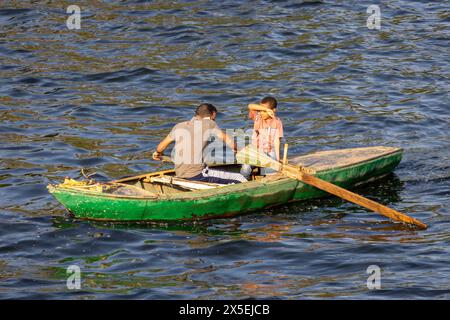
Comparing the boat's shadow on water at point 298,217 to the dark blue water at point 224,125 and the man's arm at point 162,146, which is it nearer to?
the dark blue water at point 224,125

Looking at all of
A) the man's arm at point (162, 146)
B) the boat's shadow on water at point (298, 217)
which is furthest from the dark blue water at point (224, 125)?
the man's arm at point (162, 146)

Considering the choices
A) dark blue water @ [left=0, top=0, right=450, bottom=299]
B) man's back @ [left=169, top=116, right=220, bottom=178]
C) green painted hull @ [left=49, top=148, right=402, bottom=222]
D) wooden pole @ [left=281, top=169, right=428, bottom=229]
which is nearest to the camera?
dark blue water @ [left=0, top=0, right=450, bottom=299]

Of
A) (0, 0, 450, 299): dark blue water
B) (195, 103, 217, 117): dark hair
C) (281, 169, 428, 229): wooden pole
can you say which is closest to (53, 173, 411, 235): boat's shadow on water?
(0, 0, 450, 299): dark blue water

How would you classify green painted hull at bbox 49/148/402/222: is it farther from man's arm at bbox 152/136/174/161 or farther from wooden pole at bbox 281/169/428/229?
man's arm at bbox 152/136/174/161

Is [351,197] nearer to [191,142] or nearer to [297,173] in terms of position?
[297,173]

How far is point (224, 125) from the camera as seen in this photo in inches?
729

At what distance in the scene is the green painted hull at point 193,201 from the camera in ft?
42.9

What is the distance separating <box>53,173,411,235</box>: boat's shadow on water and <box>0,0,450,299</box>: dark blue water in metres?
0.03

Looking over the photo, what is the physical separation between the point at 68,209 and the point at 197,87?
766cm

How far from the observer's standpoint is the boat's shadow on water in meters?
13.4

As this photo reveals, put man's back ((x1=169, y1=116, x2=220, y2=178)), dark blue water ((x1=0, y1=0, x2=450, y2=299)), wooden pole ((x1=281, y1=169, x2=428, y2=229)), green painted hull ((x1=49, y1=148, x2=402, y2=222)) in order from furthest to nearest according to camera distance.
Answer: man's back ((x1=169, y1=116, x2=220, y2=178)) → wooden pole ((x1=281, y1=169, x2=428, y2=229)) → green painted hull ((x1=49, y1=148, x2=402, y2=222)) → dark blue water ((x1=0, y1=0, x2=450, y2=299))

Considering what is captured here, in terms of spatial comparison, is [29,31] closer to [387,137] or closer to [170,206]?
[387,137]

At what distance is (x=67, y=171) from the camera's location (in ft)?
52.3

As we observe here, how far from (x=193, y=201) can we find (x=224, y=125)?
5302mm
